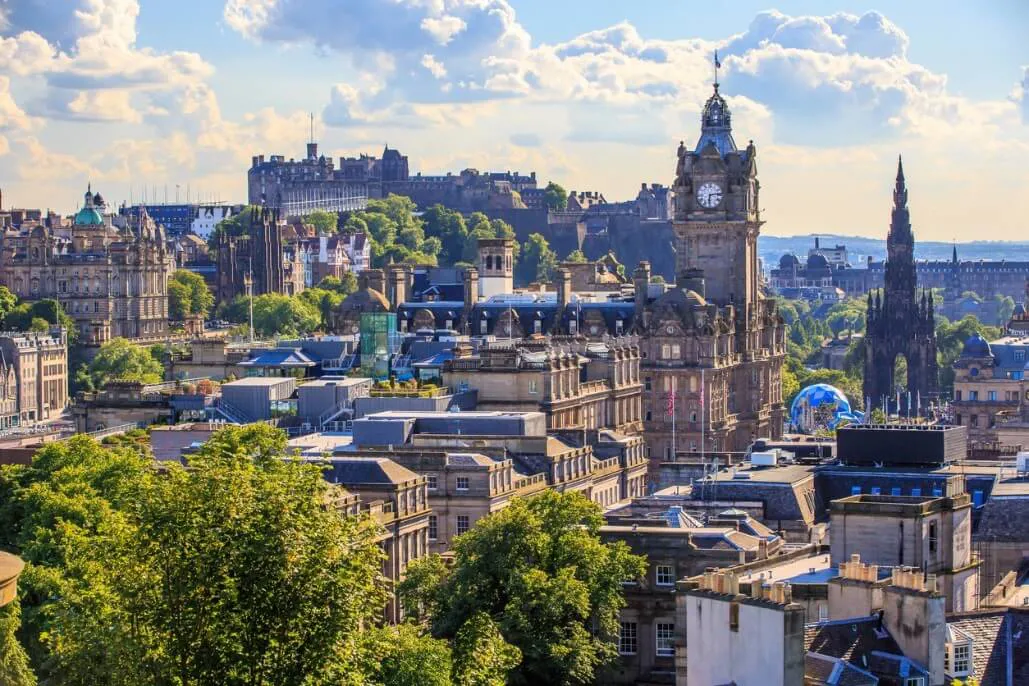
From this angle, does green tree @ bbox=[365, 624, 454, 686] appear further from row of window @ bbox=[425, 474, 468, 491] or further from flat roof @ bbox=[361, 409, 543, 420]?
flat roof @ bbox=[361, 409, 543, 420]

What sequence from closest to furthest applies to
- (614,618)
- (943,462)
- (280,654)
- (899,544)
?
1. (280,654)
2. (899,544)
3. (614,618)
4. (943,462)

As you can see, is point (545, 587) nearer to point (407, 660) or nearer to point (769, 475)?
point (407, 660)

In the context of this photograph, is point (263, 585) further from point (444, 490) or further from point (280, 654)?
point (444, 490)

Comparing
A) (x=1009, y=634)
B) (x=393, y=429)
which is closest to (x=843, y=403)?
(x=393, y=429)

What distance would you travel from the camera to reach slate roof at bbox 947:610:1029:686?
206ft

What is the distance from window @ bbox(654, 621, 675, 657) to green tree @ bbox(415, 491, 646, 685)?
1.60m

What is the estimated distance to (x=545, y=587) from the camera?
269ft

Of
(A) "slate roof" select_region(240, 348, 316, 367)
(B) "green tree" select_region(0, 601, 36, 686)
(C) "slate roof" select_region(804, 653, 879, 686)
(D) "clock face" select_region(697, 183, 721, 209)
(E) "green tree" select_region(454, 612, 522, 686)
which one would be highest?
(D) "clock face" select_region(697, 183, 721, 209)

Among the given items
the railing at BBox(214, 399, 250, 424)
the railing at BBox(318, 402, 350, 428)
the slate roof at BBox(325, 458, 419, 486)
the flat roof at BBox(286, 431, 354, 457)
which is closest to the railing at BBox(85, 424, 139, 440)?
the railing at BBox(214, 399, 250, 424)

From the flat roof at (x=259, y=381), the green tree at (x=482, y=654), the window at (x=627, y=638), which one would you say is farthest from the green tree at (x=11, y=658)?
the flat roof at (x=259, y=381)

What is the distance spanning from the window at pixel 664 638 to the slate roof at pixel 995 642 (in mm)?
19126

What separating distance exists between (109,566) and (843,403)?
5037 inches

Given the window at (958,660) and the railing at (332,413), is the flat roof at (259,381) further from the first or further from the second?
the window at (958,660)

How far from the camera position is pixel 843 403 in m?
191
